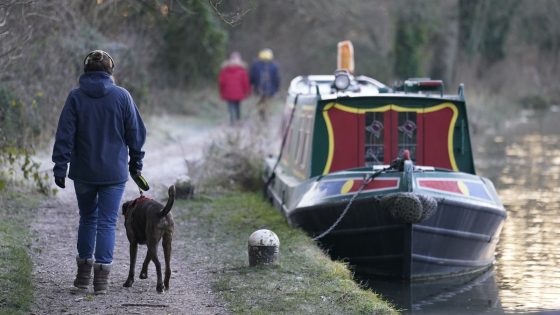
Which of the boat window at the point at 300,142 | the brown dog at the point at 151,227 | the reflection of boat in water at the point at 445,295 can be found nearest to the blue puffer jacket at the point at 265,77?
the boat window at the point at 300,142

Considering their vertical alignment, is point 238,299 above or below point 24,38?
below

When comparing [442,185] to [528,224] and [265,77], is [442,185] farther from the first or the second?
[265,77]

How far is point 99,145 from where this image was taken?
8.52m

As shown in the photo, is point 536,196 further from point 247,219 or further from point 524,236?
point 247,219

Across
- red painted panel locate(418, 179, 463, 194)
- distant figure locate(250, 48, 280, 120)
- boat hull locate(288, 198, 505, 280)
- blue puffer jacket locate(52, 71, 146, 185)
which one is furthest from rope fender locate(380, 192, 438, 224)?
distant figure locate(250, 48, 280, 120)

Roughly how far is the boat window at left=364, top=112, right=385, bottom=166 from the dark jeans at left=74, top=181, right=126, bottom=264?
519 cm

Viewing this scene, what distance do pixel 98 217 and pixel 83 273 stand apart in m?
0.51

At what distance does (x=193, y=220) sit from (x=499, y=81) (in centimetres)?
2942

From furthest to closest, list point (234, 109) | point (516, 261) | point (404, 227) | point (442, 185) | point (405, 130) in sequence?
point (234, 109) < point (516, 261) < point (405, 130) < point (442, 185) < point (404, 227)

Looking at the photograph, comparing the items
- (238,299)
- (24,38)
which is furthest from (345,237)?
(24,38)

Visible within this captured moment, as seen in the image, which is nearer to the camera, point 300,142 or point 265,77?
point 300,142

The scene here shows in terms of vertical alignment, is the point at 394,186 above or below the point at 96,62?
below

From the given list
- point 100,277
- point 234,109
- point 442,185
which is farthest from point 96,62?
point 234,109

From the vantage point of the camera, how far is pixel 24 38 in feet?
47.0
